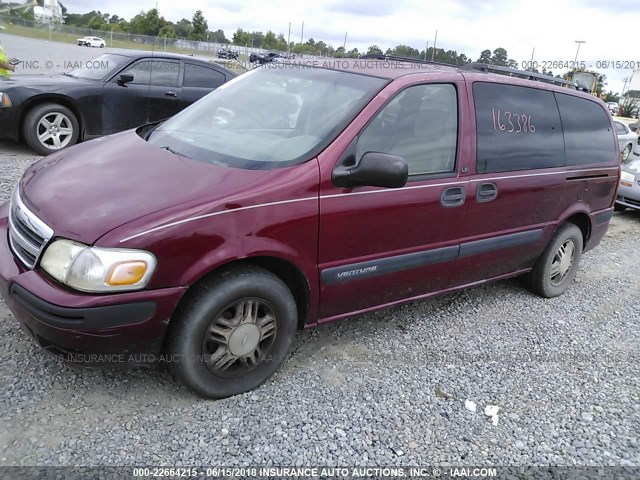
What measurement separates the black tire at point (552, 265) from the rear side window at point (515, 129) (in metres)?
0.68

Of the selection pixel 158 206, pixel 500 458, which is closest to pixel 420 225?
pixel 500 458

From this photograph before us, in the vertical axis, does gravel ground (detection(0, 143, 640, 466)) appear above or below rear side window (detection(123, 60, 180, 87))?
below

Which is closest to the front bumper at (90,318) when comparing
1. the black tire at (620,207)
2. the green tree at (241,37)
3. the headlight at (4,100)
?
the headlight at (4,100)

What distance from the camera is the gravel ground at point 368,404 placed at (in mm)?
2521

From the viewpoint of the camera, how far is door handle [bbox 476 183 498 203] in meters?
3.67

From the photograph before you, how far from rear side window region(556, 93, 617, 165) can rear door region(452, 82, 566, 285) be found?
12cm

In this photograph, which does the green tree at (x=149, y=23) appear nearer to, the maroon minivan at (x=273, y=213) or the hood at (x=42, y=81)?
the hood at (x=42, y=81)

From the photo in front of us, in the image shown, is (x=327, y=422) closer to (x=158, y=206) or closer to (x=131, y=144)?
(x=158, y=206)

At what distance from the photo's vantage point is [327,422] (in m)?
2.79

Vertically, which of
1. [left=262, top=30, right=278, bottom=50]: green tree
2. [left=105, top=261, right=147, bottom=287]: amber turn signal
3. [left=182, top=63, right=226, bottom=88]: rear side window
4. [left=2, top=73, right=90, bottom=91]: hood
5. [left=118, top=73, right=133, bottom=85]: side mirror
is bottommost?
[left=105, top=261, right=147, bottom=287]: amber turn signal

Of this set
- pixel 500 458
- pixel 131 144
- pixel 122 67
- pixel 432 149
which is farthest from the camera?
pixel 122 67

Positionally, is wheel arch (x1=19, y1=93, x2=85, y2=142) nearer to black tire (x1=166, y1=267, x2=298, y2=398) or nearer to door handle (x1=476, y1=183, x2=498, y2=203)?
black tire (x1=166, y1=267, x2=298, y2=398)

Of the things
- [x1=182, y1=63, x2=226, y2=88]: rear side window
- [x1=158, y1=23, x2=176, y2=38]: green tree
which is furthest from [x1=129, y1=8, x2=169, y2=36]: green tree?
[x1=182, y1=63, x2=226, y2=88]: rear side window

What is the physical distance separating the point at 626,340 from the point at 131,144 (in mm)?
3830
